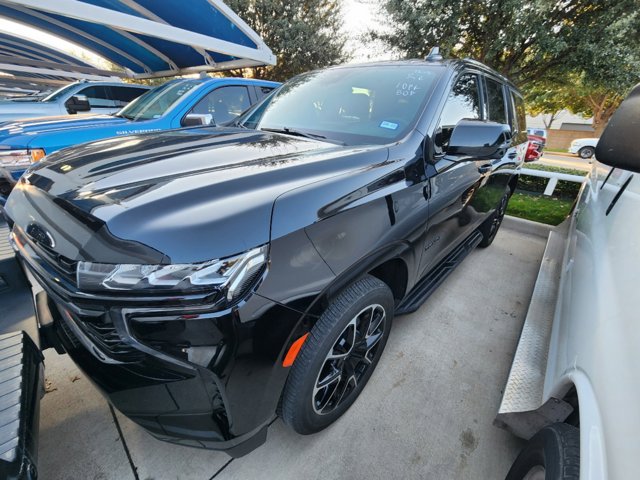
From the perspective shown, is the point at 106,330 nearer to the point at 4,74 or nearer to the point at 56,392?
the point at 56,392

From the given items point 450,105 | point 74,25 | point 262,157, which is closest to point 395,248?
point 262,157

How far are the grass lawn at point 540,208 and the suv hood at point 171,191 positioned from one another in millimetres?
4726

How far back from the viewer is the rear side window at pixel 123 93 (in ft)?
22.5

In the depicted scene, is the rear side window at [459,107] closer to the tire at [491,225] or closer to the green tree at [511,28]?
the tire at [491,225]

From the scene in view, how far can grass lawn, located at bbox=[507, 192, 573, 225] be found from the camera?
5.03 metres

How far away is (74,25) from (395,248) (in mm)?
14691

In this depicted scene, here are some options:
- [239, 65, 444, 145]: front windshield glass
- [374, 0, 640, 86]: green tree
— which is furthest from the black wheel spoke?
[374, 0, 640, 86]: green tree

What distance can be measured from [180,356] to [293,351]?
40 cm

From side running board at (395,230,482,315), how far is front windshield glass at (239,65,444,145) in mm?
1111

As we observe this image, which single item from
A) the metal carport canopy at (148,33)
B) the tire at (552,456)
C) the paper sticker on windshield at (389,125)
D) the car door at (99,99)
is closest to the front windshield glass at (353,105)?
the paper sticker on windshield at (389,125)

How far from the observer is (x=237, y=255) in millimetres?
953

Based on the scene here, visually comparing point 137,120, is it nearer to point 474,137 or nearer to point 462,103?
point 462,103

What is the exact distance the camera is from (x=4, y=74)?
12.1m

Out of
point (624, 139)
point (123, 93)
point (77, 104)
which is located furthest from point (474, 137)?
point (123, 93)
